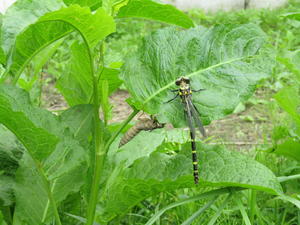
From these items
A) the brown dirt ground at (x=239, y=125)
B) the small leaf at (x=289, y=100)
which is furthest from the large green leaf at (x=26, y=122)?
the brown dirt ground at (x=239, y=125)

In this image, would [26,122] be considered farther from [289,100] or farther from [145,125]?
[289,100]

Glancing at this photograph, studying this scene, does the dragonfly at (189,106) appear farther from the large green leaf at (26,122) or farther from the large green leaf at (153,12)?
the large green leaf at (26,122)

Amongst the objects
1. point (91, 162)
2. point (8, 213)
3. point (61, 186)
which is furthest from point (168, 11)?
point (8, 213)

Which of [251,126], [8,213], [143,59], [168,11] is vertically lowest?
[251,126]

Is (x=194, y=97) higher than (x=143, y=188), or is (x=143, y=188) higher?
(x=194, y=97)

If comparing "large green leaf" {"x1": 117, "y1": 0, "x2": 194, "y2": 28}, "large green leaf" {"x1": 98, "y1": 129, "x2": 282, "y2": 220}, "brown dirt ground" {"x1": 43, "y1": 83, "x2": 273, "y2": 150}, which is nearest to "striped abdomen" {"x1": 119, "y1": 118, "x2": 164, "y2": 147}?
"large green leaf" {"x1": 98, "y1": 129, "x2": 282, "y2": 220}

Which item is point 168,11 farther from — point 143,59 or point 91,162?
point 91,162

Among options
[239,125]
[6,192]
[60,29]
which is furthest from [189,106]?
[239,125]
